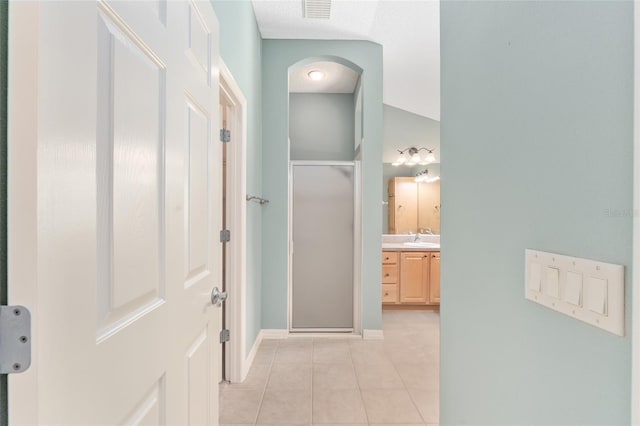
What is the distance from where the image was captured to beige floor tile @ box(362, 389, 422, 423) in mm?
1864

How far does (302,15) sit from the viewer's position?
2.82 metres

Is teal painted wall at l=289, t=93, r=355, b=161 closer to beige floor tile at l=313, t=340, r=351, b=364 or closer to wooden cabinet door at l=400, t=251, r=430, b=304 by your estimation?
wooden cabinet door at l=400, t=251, r=430, b=304

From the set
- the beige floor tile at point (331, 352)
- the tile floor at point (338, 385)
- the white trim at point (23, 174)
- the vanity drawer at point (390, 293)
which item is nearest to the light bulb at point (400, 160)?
the vanity drawer at point (390, 293)

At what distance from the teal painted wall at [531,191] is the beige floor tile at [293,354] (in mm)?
1667

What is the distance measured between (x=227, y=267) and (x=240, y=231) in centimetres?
28

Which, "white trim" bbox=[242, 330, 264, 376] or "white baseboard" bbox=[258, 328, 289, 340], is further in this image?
"white baseboard" bbox=[258, 328, 289, 340]

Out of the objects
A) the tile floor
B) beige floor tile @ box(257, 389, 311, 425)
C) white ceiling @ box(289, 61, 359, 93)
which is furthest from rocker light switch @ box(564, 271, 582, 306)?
white ceiling @ box(289, 61, 359, 93)

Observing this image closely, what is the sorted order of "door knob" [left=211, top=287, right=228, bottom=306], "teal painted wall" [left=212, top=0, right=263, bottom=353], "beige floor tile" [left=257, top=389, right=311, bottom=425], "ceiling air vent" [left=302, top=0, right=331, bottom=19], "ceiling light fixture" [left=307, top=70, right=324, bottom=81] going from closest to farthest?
1. "door knob" [left=211, top=287, right=228, bottom=306]
2. "beige floor tile" [left=257, top=389, right=311, bottom=425]
3. "teal painted wall" [left=212, top=0, right=263, bottom=353]
4. "ceiling air vent" [left=302, top=0, right=331, bottom=19]
5. "ceiling light fixture" [left=307, top=70, right=324, bottom=81]

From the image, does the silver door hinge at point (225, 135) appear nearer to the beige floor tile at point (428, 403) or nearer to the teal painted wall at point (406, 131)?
the beige floor tile at point (428, 403)

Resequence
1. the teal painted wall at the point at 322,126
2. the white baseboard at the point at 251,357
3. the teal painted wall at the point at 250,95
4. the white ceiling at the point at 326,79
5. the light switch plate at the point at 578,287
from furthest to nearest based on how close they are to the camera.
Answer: the teal painted wall at the point at 322,126, the white ceiling at the point at 326,79, the white baseboard at the point at 251,357, the teal painted wall at the point at 250,95, the light switch plate at the point at 578,287

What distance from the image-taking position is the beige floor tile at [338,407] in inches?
73.2

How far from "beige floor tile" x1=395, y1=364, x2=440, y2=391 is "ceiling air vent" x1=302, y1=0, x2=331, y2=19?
10.1 feet

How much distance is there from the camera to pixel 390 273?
422 centimetres

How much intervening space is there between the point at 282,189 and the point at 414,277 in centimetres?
223
